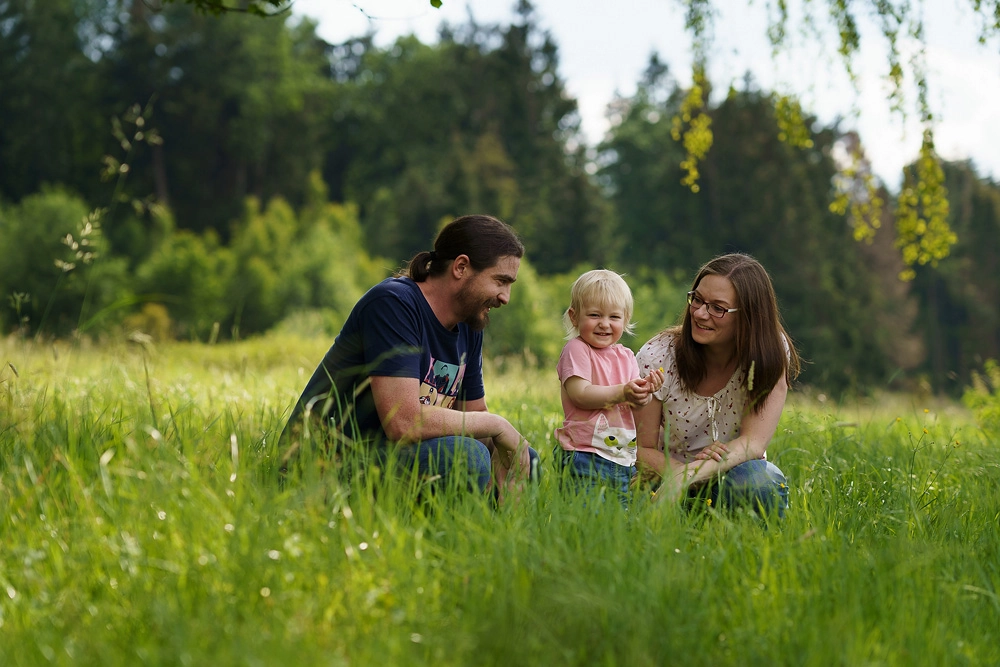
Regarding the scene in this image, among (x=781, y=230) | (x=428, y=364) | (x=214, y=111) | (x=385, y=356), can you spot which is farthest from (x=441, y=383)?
(x=214, y=111)

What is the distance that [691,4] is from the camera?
633cm

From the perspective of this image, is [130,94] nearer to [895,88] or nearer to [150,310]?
[150,310]

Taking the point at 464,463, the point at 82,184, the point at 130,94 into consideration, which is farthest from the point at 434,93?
the point at 464,463

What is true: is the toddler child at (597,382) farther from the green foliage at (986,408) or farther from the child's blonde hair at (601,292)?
the green foliage at (986,408)

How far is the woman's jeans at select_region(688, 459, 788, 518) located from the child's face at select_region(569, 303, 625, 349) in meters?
0.76

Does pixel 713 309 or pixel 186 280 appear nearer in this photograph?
pixel 713 309

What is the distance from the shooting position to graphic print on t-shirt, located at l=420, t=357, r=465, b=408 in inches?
150

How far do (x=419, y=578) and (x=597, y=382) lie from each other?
5.58 ft

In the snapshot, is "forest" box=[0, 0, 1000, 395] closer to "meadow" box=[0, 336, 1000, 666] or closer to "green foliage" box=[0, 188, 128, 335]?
"green foliage" box=[0, 188, 128, 335]

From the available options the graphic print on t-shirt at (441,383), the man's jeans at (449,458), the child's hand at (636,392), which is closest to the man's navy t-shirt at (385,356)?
the graphic print on t-shirt at (441,383)

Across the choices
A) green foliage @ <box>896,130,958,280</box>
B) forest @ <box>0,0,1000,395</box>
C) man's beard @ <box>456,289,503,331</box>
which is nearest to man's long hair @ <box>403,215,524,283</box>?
man's beard @ <box>456,289,503,331</box>

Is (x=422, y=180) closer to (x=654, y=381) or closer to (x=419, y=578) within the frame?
(x=654, y=381)

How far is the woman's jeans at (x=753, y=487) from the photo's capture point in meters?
3.68

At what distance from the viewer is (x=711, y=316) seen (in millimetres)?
4004
